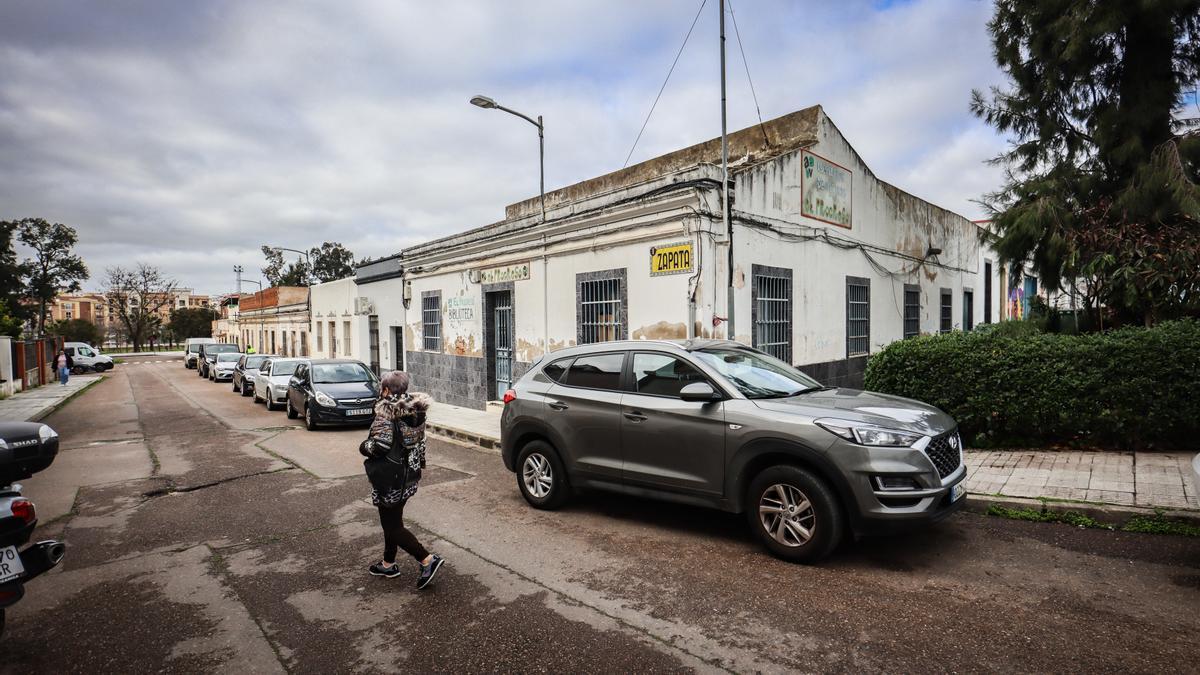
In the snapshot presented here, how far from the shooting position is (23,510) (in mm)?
3516

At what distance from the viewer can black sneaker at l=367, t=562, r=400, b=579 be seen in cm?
454

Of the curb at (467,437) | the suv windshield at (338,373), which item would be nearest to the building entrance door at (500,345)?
the curb at (467,437)

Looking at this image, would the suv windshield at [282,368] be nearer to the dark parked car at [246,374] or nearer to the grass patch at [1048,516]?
the dark parked car at [246,374]

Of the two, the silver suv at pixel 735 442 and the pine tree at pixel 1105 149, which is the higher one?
the pine tree at pixel 1105 149

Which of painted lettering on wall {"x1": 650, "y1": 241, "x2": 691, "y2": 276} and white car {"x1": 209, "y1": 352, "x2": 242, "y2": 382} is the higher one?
painted lettering on wall {"x1": 650, "y1": 241, "x2": 691, "y2": 276}

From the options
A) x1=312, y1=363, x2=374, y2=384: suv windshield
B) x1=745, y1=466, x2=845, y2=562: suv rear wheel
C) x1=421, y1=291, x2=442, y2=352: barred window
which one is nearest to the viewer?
x1=745, y1=466, x2=845, y2=562: suv rear wheel

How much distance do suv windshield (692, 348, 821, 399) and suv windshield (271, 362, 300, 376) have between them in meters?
14.9

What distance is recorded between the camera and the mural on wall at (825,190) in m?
11.0

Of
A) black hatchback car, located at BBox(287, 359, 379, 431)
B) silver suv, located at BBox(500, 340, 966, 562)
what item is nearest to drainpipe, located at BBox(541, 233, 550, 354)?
black hatchback car, located at BBox(287, 359, 379, 431)

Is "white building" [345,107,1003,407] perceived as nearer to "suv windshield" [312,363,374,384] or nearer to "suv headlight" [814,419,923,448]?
"suv windshield" [312,363,374,384]

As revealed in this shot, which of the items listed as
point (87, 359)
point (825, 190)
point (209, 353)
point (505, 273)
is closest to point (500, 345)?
point (505, 273)

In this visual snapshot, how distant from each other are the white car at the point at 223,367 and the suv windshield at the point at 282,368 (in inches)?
446

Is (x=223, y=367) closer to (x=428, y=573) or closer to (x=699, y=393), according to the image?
(x=428, y=573)

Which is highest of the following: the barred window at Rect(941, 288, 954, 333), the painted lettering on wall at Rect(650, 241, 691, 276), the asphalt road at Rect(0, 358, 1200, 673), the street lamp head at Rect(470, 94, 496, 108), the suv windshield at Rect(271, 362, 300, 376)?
the street lamp head at Rect(470, 94, 496, 108)
